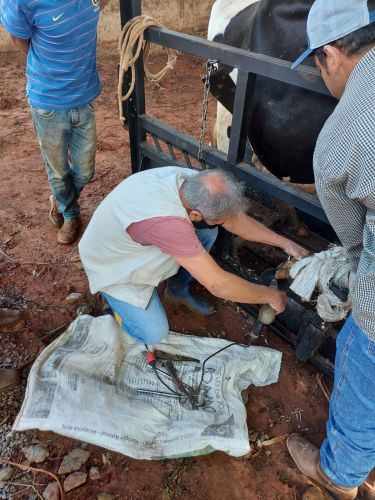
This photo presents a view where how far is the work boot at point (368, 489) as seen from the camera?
1.79 metres

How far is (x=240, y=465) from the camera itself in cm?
185

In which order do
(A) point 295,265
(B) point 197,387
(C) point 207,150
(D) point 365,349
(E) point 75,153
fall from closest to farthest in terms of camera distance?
(D) point 365,349 < (A) point 295,265 < (B) point 197,387 < (C) point 207,150 < (E) point 75,153

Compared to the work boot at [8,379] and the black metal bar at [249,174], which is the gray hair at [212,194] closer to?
the black metal bar at [249,174]

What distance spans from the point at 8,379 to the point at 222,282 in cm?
122

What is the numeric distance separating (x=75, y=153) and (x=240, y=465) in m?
2.17

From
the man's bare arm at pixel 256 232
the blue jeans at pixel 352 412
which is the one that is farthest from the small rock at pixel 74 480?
the man's bare arm at pixel 256 232

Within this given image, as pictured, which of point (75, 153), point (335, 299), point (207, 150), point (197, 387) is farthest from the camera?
point (75, 153)

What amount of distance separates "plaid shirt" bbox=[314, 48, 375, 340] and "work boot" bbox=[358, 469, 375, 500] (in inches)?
41.5

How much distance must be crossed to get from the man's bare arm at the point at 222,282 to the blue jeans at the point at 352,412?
422 mm

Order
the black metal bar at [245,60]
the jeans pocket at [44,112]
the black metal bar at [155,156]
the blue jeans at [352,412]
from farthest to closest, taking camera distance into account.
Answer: the black metal bar at [155,156] → the jeans pocket at [44,112] → the black metal bar at [245,60] → the blue jeans at [352,412]

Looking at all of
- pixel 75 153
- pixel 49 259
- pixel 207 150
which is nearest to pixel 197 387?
pixel 207 150

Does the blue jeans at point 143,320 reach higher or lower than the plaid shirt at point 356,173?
lower

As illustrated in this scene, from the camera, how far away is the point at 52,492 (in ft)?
5.53

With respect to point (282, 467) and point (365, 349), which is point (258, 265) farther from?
point (365, 349)
